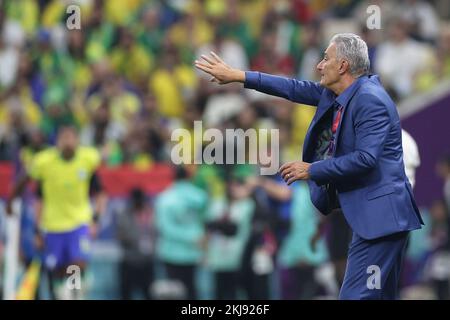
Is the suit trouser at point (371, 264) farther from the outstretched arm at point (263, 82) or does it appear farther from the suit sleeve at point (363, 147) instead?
the outstretched arm at point (263, 82)

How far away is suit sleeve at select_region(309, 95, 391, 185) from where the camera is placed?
779cm

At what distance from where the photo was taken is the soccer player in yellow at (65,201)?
43.2ft

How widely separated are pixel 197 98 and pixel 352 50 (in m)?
7.75

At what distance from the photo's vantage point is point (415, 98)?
45.2 ft

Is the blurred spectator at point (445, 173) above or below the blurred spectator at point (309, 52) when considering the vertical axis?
below

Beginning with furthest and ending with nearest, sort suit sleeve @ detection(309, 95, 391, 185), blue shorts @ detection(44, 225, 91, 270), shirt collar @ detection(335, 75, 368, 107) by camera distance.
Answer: blue shorts @ detection(44, 225, 91, 270) → shirt collar @ detection(335, 75, 368, 107) → suit sleeve @ detection(309, 95, 391, 185)

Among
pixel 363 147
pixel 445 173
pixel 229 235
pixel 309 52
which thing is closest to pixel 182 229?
pixel 229 235

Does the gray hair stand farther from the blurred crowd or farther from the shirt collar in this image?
the blurred crowd

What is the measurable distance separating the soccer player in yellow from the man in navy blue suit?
17.2ft

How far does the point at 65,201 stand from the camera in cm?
1323

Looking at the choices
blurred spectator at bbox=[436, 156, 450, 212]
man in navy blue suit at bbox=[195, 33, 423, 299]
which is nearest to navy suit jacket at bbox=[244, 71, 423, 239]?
man in navy blue suit at bbox=[195, 33, 423, 299]

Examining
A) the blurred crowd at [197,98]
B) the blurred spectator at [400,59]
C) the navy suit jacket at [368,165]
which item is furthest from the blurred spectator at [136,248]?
the navy suit jacket at [368,165]

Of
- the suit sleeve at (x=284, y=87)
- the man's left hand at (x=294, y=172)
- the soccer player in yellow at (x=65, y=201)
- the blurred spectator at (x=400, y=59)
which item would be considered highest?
the blurred spectator at (x=400, y=59)

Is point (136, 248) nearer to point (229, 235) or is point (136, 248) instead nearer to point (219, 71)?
point (229, 235)
